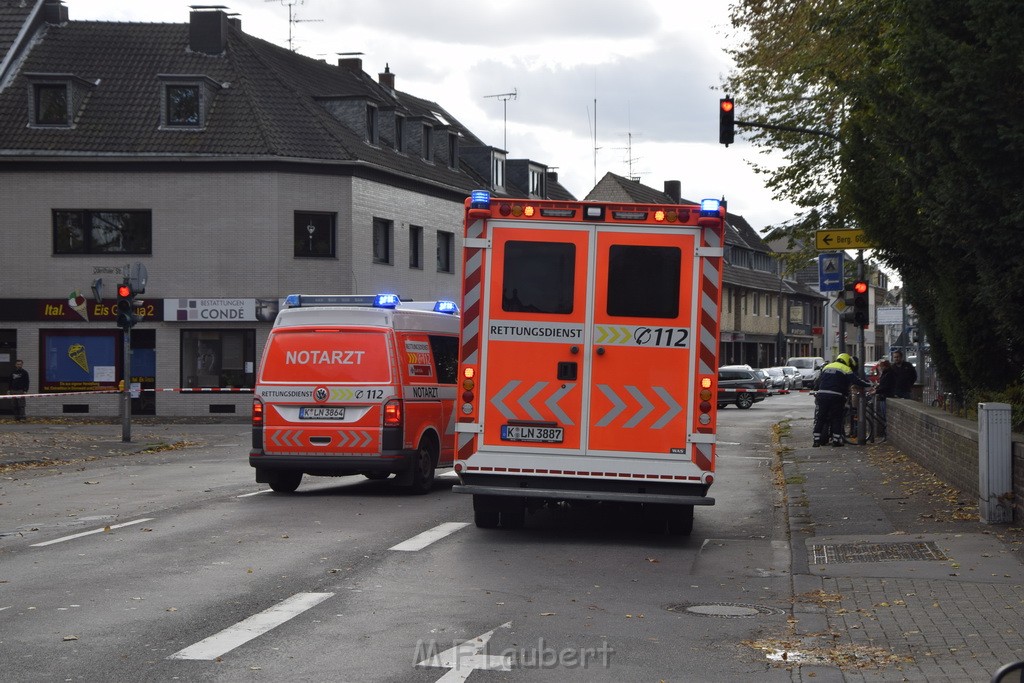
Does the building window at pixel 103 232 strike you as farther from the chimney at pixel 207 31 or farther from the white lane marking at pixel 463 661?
the white lane marking at pixel 463 661

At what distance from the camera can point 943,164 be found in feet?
42.2

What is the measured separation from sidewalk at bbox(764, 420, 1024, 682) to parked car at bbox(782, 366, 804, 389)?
60467 mm

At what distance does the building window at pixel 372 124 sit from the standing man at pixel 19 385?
13.1 metres

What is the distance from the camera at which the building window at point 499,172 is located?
55.6 meters

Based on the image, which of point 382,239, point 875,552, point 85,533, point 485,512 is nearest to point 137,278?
point 85,533

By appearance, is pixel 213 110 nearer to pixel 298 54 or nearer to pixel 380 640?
pixel 298 54

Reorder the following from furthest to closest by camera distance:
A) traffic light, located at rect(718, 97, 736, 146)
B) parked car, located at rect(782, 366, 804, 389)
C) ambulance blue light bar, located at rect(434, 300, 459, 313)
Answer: parked car, located at rect(782, 366, 804, 389) → traffic light, located at rect(718, 97, 736, 146) → ambulance blue light bar, located at rect(434, 300, 459, 313)

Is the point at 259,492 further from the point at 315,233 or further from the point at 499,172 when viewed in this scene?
the point at 499,172

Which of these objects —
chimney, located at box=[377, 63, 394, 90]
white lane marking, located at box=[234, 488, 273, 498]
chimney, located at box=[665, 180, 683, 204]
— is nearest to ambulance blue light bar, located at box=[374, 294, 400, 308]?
white lane marking, located at box=[234, 488, 273, 498]

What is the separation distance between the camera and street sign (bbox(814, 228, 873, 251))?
22297 mm

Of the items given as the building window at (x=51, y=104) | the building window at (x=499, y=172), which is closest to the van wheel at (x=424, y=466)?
the building window at (x=51, y=104)

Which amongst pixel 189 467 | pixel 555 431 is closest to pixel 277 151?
pixel 189 467

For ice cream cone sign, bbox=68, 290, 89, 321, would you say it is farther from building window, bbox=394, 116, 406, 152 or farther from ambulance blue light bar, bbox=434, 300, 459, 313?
ambulance blue light bar, bbox=434, 300, 459, 313

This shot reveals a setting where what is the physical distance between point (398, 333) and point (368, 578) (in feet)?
21.7
